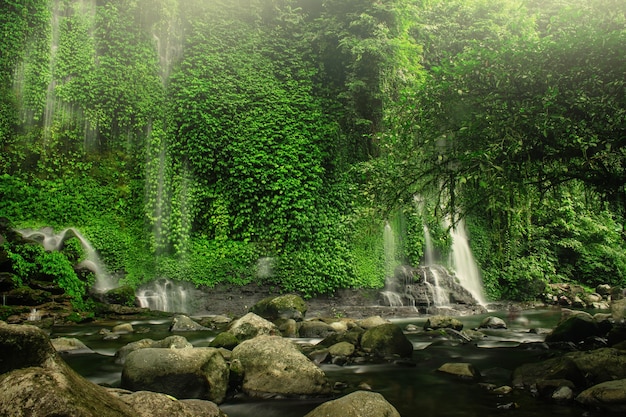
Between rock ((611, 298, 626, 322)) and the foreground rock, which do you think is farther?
rock ((611, 298, 626, 322))

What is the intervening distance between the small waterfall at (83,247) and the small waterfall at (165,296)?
0.99m

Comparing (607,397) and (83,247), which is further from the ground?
(83,247)

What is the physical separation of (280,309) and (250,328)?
313cm

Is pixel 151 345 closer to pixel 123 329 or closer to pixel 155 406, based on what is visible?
pixel 123 329

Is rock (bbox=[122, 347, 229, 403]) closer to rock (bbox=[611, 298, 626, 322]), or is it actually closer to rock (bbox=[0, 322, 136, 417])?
rock (bbox=[0, 322, 136, 417])

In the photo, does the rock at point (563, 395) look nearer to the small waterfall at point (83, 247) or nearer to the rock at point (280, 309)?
the rock at point (280, 309)

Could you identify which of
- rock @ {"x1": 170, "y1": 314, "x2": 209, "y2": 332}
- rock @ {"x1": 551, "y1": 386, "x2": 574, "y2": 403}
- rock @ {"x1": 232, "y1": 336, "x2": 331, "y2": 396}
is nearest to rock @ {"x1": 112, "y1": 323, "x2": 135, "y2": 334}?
rock @ {"x1": 170, "y1": 314, "x2": 209, "y2": 332}

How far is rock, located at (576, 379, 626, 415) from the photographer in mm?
4379

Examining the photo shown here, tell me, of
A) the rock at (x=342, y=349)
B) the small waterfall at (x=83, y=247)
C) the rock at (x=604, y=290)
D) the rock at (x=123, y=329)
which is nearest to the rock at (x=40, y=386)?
the rock at (x=342, y=349)

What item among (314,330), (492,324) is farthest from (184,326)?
(492,324)

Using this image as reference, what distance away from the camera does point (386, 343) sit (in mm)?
7352

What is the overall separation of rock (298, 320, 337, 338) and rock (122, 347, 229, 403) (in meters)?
4.23

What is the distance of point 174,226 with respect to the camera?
14.0 metres

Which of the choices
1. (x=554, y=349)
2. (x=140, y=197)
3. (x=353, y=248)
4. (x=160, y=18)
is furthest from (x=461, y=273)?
(x=160, y=18)
